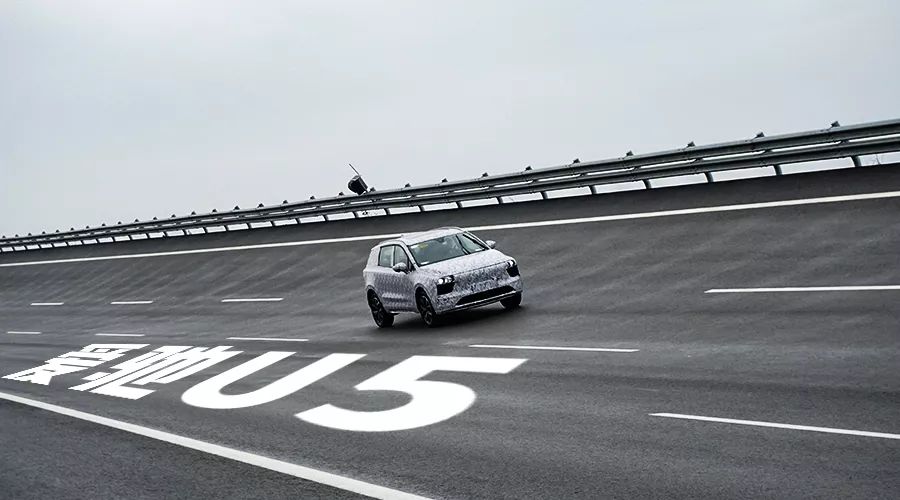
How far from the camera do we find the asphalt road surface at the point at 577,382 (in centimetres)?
852

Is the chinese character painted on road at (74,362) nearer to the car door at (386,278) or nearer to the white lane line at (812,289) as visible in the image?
the car door at (386,278)

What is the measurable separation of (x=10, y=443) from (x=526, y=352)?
21.5 ft

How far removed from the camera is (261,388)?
50.1 ft

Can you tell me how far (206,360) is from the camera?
19.4 metres

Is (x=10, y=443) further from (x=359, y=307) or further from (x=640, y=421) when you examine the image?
→ (x=359, y=307)

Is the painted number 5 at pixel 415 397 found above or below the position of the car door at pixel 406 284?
below

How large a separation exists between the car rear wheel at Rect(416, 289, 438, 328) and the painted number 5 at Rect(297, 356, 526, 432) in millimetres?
3302

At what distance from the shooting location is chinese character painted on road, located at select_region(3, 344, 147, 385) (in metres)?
21.4

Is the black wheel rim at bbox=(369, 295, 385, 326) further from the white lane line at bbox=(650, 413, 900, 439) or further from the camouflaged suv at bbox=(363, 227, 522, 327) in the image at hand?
the white lane line at bbox=(650, 413, 900, 439)

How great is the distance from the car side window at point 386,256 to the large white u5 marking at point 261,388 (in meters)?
2.94

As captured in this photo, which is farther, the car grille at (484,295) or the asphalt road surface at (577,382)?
the car grille at (484,295)

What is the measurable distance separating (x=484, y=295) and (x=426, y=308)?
1.09m

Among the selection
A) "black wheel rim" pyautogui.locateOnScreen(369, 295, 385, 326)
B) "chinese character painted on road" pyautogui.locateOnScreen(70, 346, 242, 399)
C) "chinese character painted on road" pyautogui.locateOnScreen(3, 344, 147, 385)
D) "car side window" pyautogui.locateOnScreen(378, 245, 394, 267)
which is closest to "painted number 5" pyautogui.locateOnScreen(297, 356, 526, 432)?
"chinese character painted on road" pyautogui.locateOnScreen(70, 346, 242, 399)

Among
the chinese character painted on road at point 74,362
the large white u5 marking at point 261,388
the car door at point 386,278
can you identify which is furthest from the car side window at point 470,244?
the chinese character painted on road at point 74,362
